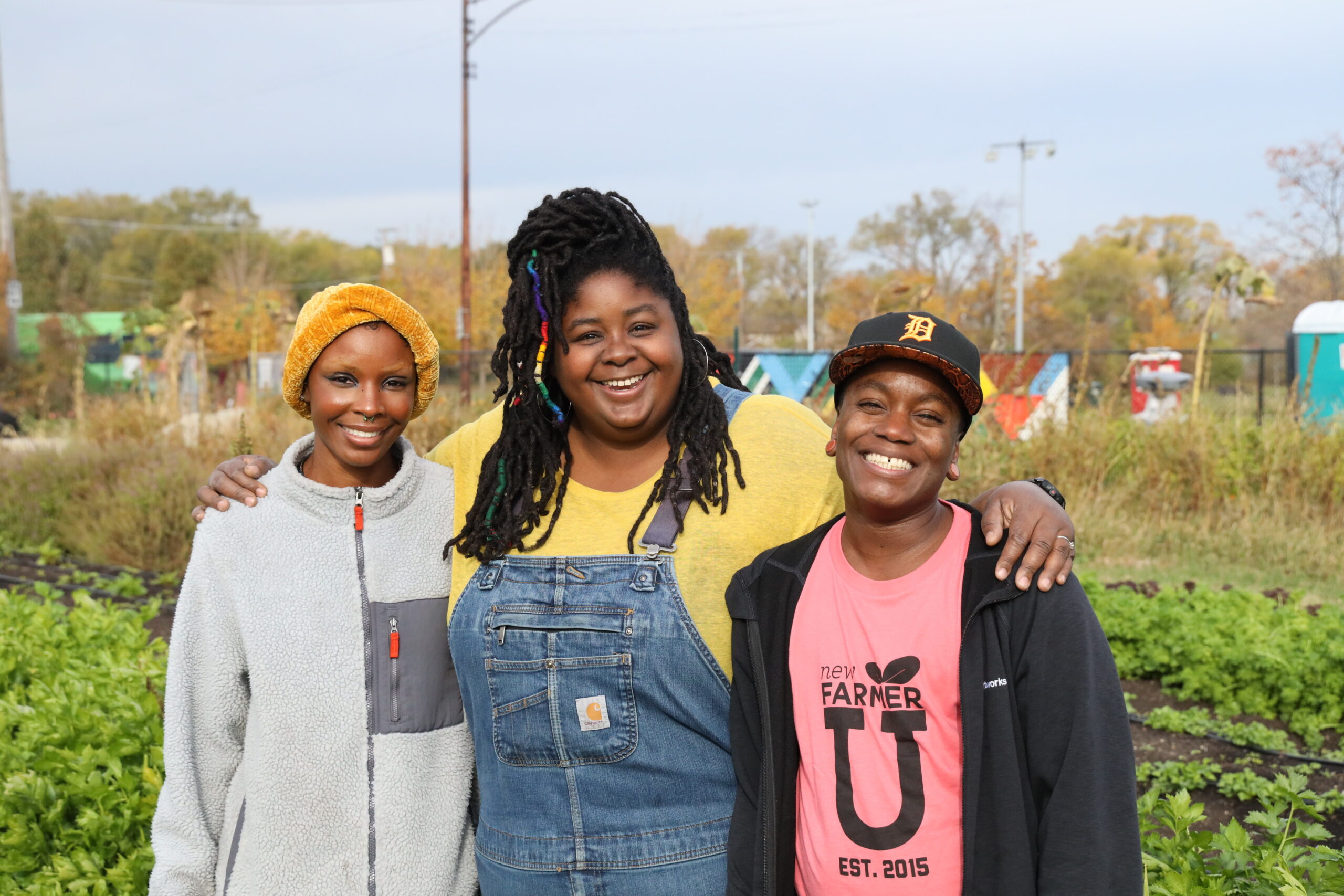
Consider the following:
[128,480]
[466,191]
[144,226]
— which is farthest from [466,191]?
[144,226]

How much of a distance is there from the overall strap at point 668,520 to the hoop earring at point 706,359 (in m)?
0.25

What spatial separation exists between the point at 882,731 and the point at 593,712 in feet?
1.85

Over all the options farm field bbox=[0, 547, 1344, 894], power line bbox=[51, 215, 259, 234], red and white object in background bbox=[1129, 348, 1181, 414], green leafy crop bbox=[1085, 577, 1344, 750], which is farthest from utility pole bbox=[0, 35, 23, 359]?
power line bbox=[51, 215, 259, 234]

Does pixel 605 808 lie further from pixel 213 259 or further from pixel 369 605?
pixel 213 259

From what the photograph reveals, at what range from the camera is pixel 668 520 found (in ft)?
7.47

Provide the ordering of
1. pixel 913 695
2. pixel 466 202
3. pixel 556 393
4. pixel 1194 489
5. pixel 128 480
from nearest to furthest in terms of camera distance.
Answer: pixel 913 695 < pixel 556 393 < pixel 128 480 < pixel 1194 489 < pixel 466 202

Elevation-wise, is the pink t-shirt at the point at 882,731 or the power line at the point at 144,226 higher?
the power line at the point at 144,226

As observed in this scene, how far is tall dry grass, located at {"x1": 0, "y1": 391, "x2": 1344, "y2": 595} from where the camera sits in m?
8.88

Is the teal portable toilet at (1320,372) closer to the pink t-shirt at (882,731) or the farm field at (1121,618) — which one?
the farm field at (1121,618)

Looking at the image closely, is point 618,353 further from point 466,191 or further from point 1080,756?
point 466,191

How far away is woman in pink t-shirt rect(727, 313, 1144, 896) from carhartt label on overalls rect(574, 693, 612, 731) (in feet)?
0.84

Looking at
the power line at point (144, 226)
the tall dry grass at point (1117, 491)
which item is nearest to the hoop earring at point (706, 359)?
the tall dry grass at point (1117, 491)

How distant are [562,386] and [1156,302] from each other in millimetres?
44563

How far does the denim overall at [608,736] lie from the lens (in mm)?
2148
